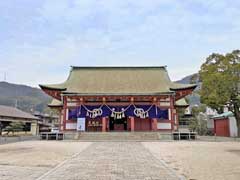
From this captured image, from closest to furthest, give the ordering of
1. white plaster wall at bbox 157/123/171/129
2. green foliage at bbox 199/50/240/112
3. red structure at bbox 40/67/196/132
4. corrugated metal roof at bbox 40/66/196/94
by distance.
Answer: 1. green foliage at bbox 199/50/240/112
2. red structure at bbox 40/67/196/132
3. white plaster wall at bbox 157/123/171/129
4. corrugated metal roof at bbox 40/66/196/94

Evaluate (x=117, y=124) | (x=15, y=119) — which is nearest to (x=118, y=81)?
(x=117, y=124)

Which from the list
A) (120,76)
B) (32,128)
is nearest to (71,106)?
(120,76)

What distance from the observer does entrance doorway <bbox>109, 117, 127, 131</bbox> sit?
25.7m

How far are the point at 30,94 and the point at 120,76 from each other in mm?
116743

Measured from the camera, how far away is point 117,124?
25.9 m

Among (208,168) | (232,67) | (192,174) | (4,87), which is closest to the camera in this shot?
(192,174)

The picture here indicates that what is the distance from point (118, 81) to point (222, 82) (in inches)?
414

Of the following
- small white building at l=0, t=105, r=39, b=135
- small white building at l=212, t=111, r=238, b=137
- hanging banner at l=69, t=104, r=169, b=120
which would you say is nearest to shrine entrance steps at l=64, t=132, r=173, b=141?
hanging banner at l=69, t=104, r=169, b=120

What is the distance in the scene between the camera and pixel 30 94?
13412cm

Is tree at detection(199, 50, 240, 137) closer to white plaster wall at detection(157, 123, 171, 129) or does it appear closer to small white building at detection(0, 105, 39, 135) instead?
white plaster wall at detection(157, 123, 171, 129)

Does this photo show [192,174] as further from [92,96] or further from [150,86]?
[150,86]

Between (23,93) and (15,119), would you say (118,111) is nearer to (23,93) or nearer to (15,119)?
(15,119)

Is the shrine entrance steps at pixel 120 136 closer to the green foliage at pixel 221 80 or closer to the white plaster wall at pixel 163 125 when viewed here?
the white plaster wall at pixel 163 125

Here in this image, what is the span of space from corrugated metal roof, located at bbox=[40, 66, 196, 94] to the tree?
1678mm
